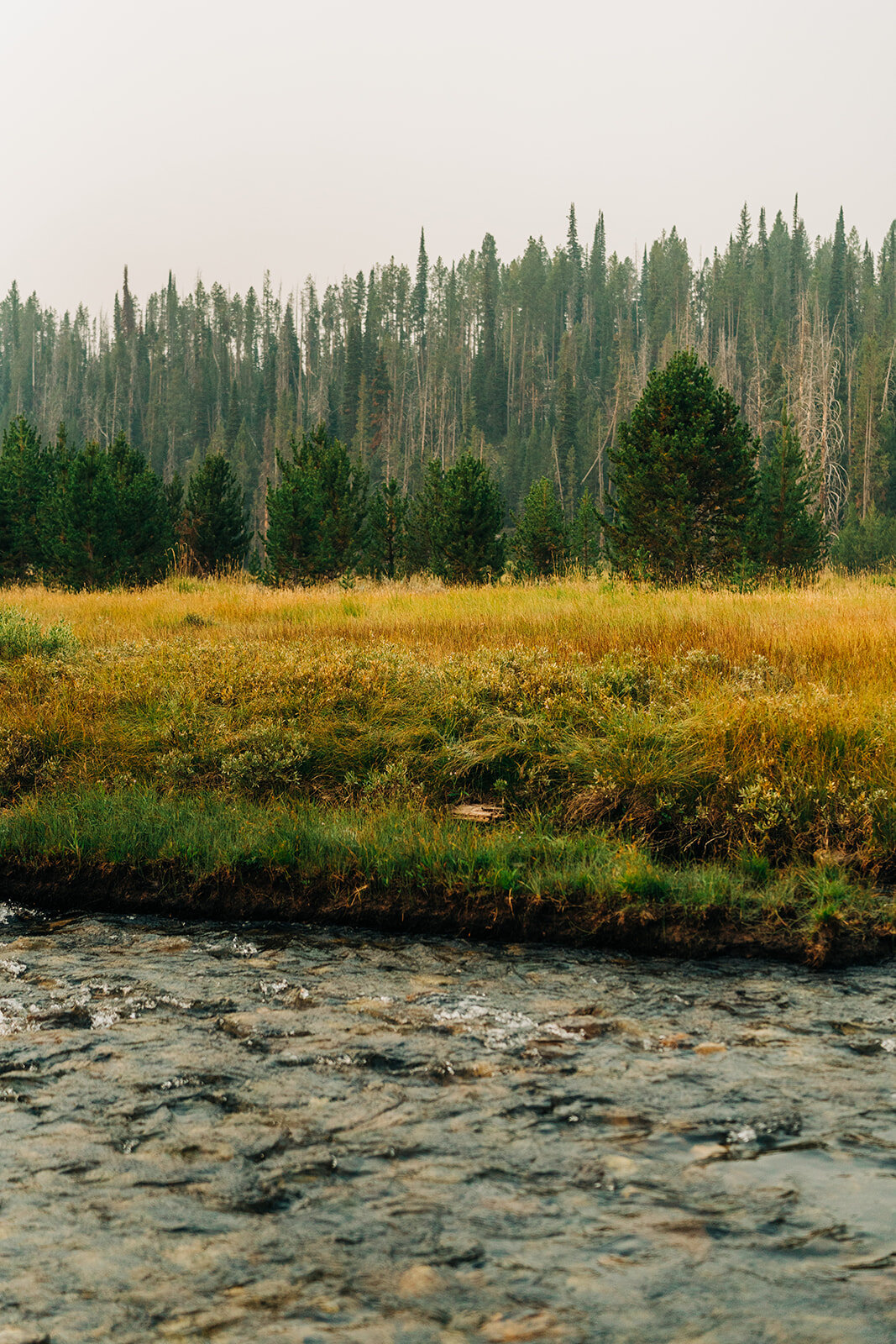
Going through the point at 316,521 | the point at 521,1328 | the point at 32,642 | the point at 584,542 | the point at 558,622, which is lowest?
the point at 521,1328

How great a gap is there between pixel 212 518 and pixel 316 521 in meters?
3.98

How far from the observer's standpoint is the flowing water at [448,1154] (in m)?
2.48

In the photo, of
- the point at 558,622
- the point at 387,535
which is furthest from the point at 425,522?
the point at 558,622

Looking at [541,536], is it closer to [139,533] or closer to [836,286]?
[139,533]

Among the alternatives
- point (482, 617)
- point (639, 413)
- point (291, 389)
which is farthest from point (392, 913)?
point (291, 389)

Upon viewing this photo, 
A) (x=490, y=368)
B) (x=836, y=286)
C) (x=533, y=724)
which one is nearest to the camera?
(x=533, y=724)

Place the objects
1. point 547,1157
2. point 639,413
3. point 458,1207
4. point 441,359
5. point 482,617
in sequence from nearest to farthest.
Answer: point 458,1207 < point 547,1157 < point 482,617 < point 639,413 < point 441,359

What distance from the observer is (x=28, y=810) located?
23.0 ft

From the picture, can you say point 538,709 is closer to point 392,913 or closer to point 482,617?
point 392,913

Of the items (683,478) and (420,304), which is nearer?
(683,478)

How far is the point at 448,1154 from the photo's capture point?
10.4 feet

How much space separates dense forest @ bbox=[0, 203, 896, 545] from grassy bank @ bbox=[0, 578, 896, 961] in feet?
212

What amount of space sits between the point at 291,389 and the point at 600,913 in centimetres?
10475

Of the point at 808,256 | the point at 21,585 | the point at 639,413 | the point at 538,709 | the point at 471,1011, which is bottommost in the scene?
the point at 471,1011
